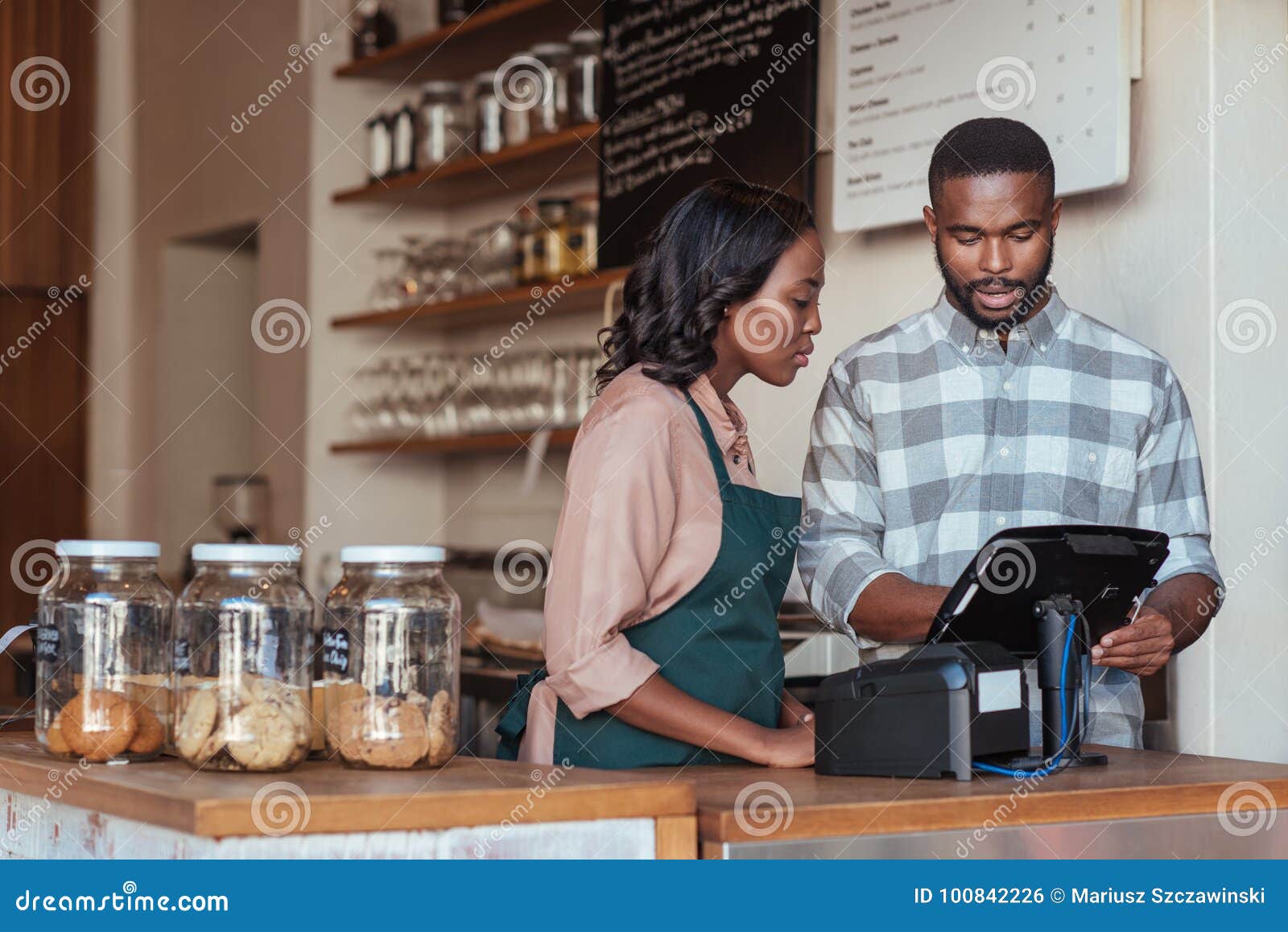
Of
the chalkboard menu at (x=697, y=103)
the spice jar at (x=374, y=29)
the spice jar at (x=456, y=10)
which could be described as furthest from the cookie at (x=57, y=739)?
the spice jar at (x=374, y=29)

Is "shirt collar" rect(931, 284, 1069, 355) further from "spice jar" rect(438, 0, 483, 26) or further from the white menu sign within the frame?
"spice jar" rect(438, 0, 483, 26)

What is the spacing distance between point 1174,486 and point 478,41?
8.97 ft

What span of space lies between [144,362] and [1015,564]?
15.3ft

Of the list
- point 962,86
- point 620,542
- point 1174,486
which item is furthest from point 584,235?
point 620,542

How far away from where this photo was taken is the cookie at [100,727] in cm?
135

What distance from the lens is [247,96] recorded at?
16.7 ft

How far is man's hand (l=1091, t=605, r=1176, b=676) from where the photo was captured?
1.71 metres

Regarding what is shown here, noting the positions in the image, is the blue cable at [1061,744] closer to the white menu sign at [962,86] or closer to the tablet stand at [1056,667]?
the tablet stand at [1056,667]

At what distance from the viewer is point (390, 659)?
1.29 m

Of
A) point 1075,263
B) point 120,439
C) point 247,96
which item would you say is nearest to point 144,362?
point 120,439

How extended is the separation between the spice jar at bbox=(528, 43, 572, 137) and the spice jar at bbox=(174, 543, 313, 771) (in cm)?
282

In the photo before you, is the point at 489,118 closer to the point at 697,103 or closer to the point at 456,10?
the point at 456,10

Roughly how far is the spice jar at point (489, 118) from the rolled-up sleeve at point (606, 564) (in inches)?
106

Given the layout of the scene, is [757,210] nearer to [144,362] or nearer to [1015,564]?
[1015,564]
